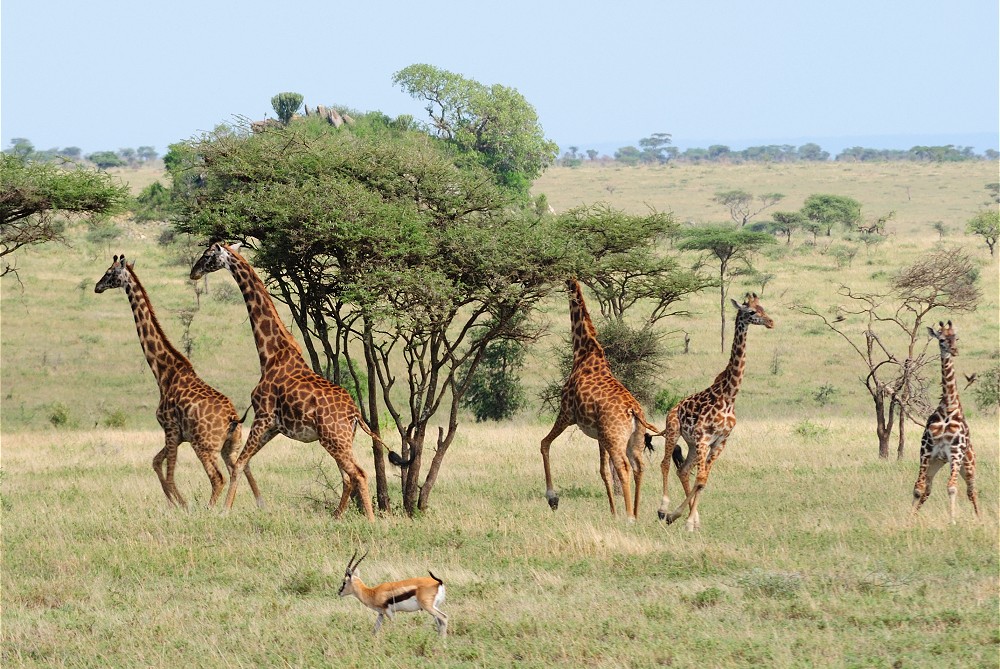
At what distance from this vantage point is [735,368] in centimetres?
1456

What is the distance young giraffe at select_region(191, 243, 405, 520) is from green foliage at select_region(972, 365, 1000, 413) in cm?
2053

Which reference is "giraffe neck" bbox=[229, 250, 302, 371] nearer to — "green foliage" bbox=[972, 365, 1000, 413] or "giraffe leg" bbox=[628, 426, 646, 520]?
"giraffe leg" bbox=[628, 426, 646, 520]

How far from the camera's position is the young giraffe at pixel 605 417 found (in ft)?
46.1

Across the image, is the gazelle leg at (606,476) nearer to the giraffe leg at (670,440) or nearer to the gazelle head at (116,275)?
the giraffe leg at (670,440)

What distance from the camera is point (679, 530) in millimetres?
13570

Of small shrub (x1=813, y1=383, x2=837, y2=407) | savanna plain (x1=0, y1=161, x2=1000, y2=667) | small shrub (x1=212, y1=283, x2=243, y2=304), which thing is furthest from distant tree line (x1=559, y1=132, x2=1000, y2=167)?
savanna plain (x1=0, y1=161, x2=1000, y2=667)

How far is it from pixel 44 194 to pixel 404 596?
10754 millimetres

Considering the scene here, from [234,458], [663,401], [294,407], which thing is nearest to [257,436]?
[294,407]

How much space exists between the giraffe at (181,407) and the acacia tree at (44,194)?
299cm

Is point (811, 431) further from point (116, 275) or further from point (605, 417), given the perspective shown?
point (116, 275)

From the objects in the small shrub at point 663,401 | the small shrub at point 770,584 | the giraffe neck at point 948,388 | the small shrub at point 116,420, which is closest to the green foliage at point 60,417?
the small shrub at point 116,420

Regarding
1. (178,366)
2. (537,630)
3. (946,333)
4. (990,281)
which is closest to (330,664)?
(537,630)

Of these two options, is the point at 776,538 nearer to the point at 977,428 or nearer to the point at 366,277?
the point at 366,277

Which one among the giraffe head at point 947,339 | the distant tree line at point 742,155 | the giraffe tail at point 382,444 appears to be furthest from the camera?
the distant tree line at point 742,155
